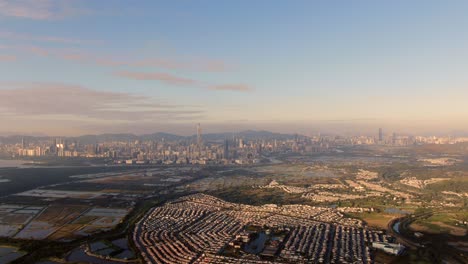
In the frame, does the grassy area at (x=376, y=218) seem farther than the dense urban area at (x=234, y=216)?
Yes

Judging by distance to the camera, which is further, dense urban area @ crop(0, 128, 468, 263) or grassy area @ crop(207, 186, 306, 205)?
grassy area @ crop(207, 186, 306, 205)

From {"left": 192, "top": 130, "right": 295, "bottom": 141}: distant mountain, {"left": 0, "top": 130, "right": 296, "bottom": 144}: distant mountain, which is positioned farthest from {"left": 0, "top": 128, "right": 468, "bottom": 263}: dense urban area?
{"left": 192, "top": 130, "right": 295, "bottom": 141}: distant mountain

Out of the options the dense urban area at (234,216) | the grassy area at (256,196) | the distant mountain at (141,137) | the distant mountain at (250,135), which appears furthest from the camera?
the distant mountain at (250,135)

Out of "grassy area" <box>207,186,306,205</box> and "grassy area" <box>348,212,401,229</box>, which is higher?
"grassy area" <box>348,212,401,229</box>

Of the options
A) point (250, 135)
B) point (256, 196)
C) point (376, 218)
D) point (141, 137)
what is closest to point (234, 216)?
point (256, 196)

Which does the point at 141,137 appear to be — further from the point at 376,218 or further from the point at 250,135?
the point at 376,218

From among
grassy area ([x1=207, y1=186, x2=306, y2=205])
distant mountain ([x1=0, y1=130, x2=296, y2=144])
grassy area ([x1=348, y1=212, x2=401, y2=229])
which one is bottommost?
grassy area ([x1=207, y1=186, x2=306, y2=205])

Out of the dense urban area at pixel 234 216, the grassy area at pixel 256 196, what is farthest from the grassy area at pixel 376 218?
the grassy area at pixel 256 196

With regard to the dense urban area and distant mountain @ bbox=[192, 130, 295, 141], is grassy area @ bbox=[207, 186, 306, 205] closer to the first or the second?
the dense urban area

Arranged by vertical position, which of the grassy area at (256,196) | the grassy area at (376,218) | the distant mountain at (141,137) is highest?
the distant mountain at (141,137)

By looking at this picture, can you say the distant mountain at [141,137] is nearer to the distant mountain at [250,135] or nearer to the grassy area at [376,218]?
the distant mountain at [250,135]

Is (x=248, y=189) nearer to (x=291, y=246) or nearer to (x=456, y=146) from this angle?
(x=291, y=246)

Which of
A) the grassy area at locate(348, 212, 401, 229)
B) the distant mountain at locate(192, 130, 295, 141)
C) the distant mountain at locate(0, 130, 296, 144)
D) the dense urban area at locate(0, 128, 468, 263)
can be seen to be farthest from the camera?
the distant mountain at locate(192, 130, 295, 141)
